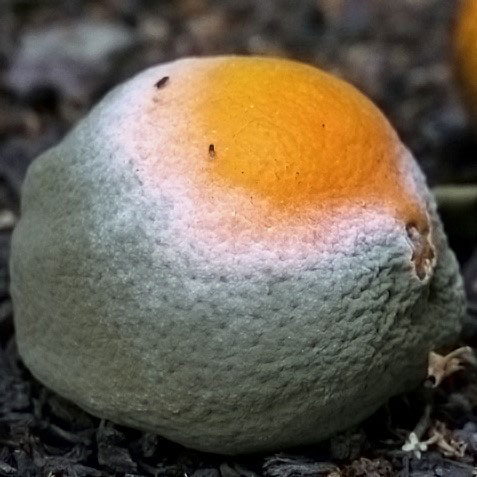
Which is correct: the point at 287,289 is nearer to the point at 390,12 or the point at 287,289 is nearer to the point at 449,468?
the point at 449,468

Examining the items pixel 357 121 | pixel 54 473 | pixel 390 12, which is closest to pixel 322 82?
pixel 357 121

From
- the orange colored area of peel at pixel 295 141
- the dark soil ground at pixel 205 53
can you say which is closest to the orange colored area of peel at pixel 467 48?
the dark soil ground at pixel 205 53

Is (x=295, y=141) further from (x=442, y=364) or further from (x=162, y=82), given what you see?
(x=442, y=364)

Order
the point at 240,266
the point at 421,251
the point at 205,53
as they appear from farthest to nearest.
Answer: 1. the point at 205,53
2. the point at 421,251
3. the point at 240,266

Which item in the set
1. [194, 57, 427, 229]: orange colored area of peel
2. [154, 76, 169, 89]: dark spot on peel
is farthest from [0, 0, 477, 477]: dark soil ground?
[154, 76, 169, 89]: dark spot on peel

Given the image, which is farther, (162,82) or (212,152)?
(162,82)

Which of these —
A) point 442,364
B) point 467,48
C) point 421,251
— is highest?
point 467,48

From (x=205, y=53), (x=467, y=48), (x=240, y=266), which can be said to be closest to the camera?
(x=240, y=266)

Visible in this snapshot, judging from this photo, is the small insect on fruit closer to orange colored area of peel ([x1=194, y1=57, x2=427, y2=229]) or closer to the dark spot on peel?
orange colored area of peel ([x1=194, y1=57, x2=427, y2=229])

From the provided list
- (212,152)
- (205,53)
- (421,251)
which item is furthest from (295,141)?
(205,53)
